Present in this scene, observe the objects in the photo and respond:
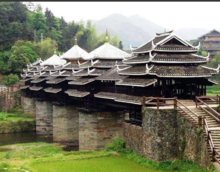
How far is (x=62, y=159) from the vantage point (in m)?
25.1

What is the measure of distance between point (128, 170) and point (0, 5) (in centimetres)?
7561

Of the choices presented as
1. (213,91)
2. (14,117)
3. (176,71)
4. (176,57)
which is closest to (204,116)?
(176,71)

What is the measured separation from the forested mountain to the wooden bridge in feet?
163

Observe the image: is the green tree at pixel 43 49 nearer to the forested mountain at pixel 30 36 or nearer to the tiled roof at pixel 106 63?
the forested mountain at pixel 30 36

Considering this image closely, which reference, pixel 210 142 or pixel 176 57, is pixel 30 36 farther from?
pixel 210 142

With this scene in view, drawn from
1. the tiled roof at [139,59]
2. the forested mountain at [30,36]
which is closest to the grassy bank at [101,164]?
the tiled roof at [139,59]

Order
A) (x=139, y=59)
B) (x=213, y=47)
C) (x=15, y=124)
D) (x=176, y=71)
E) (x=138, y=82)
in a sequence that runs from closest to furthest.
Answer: (x=176, y=71) → (x=138, y=82) → (x=139, y=59) → (x=15, y=124) → (x=213, y=47)

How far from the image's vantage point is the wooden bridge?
17003 millimetres

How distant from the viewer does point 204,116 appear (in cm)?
2012

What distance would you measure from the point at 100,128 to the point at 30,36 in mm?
62279

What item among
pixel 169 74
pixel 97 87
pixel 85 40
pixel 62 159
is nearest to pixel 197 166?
pixel 169 74

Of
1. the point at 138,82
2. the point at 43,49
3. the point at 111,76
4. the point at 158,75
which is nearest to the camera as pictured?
the point at 158,75

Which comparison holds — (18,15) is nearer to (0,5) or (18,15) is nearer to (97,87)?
(0,5)

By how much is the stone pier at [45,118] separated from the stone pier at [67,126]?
773 centimetres
